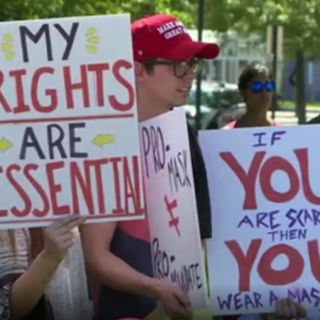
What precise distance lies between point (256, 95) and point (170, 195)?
13.4ft

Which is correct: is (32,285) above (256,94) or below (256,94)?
above

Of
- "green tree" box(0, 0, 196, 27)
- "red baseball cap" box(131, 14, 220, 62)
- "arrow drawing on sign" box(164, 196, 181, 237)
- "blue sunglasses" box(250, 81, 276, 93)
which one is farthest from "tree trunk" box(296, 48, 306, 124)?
"arrow drawing on sign" box(164, 196, 181, 237)

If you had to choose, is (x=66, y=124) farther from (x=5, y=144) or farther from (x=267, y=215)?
(x=267, y=215)

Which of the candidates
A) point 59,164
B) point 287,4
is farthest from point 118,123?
point 287,4

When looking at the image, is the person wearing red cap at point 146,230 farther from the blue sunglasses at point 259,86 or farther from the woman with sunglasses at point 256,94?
the blue sunglasses at point 259,86

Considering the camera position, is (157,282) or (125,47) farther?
(157,282)

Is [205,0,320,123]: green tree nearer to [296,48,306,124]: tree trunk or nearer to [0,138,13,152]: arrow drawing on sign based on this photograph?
[296,48,306,124]: tree trunk

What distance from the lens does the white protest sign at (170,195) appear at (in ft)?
9.84

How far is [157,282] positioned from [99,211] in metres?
0.33

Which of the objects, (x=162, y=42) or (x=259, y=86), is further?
(x=259, y=86)

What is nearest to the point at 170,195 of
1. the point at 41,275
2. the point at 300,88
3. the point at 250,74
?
the point at 41,275

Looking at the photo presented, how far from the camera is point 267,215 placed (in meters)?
3.05

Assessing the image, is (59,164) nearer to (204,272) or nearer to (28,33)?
(28,33)

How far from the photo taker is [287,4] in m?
21.0
